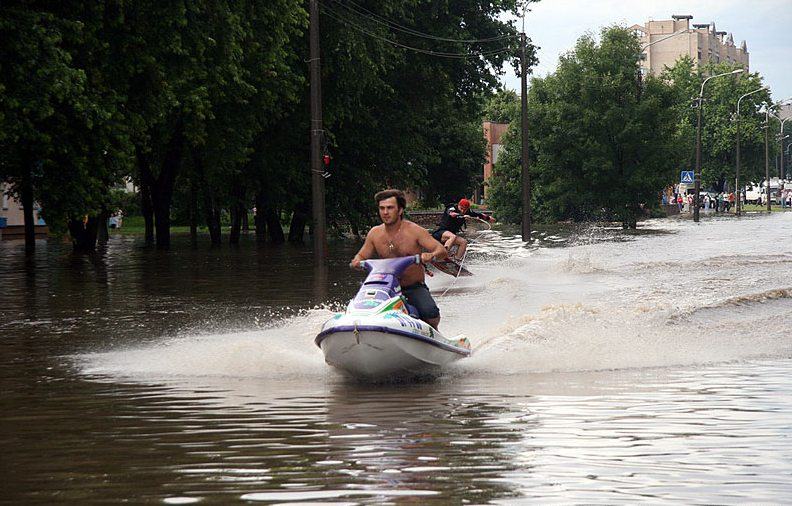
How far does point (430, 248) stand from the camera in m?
11.5

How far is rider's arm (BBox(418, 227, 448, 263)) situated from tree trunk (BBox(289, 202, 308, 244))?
36753mm

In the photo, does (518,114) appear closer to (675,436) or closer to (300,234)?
(300,234)

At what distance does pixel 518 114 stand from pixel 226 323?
6932cm

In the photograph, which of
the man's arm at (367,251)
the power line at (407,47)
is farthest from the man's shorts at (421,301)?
the power line at (407,47)

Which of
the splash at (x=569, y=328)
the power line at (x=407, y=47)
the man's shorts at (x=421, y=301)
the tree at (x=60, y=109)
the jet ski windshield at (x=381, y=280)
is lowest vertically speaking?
the splash at (x=569, y=328)

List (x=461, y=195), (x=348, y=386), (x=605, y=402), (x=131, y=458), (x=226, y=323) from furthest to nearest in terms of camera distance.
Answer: (x=461, y=195) < (x=226, y=323) < (x=348, y=386) < (x=605, y=402) < (x=131, y=458)

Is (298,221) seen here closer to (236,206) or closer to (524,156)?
(236,206)

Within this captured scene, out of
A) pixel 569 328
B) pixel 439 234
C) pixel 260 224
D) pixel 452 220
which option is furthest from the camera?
pixel 260 224

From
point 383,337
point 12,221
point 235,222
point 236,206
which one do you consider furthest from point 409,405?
point 12,221

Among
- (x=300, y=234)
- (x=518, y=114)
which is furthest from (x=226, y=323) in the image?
(x=518, y=114)

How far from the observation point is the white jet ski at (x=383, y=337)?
10.4 meters

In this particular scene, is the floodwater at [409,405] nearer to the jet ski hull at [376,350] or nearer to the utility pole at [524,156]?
the jet ski hull at [376,350]

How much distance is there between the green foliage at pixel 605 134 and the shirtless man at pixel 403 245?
57.4 meters

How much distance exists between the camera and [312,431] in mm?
7957
